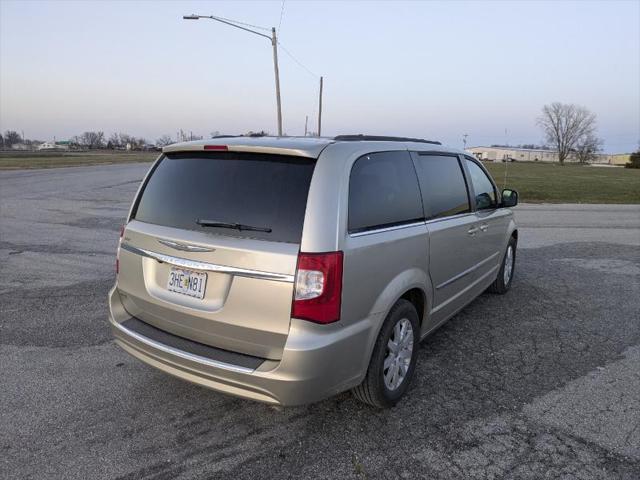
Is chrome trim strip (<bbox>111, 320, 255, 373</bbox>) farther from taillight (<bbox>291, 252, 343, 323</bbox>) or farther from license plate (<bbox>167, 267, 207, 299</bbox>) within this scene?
taillight (<bbox>291, 252, 343, 323</bbox>)

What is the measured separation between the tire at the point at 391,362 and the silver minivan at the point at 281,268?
0.01 meters

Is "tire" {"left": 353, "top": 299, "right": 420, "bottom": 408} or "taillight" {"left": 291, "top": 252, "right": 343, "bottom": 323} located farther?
"tire" {"left": 353, "top": 299, "right": 420, "bottom": 408}

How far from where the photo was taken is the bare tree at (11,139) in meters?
117

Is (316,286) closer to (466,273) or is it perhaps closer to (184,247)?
(184,247)

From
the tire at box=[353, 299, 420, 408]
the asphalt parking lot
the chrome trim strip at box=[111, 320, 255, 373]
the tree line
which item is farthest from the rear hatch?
the tree line

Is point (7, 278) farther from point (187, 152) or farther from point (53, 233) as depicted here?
point (187, 152)

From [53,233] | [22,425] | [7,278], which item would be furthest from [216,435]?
[53,233]

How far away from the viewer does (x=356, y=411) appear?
10.8ft

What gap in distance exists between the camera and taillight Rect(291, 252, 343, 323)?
2.58 meters

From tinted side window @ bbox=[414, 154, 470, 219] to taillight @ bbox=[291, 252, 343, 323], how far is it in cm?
133

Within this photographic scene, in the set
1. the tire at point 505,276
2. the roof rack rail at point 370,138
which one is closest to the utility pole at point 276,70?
the tire at point 505,276

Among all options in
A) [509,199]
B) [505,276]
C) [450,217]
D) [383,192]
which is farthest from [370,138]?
[505,276]

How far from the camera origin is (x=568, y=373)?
3.90 metres

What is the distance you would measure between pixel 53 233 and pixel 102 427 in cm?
753
